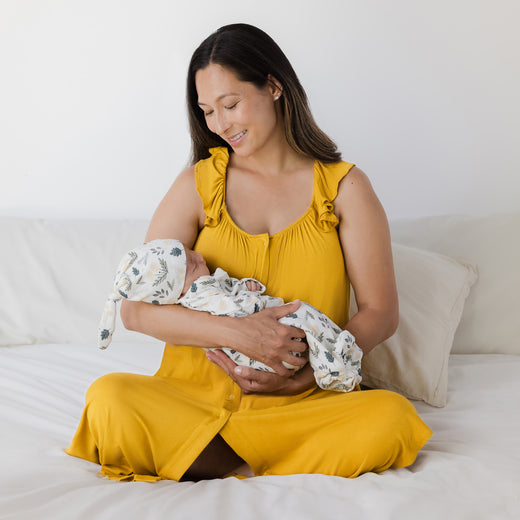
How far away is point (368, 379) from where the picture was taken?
216 cm

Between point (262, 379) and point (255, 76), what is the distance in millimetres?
819

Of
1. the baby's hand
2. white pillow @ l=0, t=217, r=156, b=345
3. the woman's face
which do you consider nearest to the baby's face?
the baby's hand

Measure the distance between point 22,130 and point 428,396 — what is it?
2.15 meters

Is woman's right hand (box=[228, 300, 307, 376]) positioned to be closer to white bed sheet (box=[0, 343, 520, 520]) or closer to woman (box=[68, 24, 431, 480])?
woman (box=[68, 24, 431, 480])

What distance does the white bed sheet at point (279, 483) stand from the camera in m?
1.21

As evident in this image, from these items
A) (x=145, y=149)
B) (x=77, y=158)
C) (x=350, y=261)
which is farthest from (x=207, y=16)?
(x=350, y=261)

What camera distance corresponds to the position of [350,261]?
72.7 inches

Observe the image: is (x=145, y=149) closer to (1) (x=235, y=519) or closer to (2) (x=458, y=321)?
(2) (x=458, y=321)

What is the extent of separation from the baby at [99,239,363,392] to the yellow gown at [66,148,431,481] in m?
0.08

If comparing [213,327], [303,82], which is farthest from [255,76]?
[303,82]

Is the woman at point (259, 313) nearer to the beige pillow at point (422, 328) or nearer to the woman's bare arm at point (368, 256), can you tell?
the woman's bare arm at point (368, 256)

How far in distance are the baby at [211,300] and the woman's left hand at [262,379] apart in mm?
19

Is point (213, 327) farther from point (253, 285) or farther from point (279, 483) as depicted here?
point (279, 483)

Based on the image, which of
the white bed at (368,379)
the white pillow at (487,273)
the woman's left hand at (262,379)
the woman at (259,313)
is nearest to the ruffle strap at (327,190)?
the woman at (259,313)
